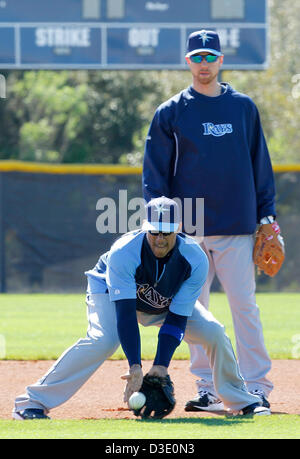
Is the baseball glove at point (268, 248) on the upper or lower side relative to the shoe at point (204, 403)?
upper

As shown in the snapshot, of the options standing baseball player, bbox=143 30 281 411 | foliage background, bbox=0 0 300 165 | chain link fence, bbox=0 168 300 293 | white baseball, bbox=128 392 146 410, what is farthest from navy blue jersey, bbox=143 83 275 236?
foliage background, bbox=0 0 300 165

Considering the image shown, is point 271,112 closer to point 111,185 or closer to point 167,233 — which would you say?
point 111,185

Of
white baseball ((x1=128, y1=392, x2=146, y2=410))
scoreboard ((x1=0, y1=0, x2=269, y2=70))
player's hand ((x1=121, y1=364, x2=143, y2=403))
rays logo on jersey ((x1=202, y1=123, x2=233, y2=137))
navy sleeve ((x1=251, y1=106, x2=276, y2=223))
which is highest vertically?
scoreboard ((x1=0, y1=0, x2=269, y2=70))

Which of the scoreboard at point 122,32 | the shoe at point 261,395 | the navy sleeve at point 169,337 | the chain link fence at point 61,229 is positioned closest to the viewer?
the navy sleeve at point 169,337

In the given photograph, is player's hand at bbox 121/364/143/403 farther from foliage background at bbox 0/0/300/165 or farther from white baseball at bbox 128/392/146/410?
foliage background at bbox 0/0/300/165

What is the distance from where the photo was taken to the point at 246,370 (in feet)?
17.0

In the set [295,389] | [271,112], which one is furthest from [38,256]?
[271,112]

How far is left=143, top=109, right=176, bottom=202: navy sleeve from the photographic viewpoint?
517cm

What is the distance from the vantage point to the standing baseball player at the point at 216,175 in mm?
5168

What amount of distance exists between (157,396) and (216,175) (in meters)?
1.44

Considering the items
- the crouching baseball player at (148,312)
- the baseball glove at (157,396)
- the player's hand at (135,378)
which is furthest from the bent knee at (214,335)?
the player's hand at (135,378)

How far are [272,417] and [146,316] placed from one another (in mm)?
857

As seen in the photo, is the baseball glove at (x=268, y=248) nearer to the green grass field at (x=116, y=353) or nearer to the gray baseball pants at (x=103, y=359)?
the gray baseball pants at (x=103, y=359)

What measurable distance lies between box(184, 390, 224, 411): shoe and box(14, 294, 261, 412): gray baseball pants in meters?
0.34
